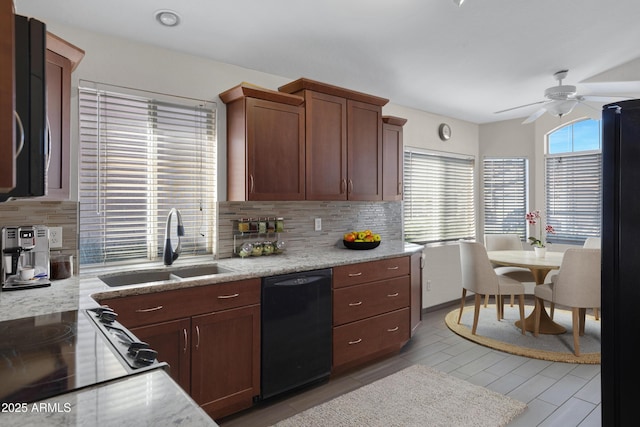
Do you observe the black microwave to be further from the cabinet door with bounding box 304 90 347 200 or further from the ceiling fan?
the ceiling fan

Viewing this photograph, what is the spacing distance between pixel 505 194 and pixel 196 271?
447 cm

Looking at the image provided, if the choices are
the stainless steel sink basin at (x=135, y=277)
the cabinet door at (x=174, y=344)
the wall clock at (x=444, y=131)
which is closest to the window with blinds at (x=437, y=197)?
the wall clock at (x=444, y=131)

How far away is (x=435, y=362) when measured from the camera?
324 centimetres

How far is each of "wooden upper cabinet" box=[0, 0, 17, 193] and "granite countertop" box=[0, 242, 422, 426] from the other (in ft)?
1.72

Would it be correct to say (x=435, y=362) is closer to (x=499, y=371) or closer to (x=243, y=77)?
(x=499, y=371)

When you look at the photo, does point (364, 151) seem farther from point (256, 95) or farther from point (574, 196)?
point (574, 196)

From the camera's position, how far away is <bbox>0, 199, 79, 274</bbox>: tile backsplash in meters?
2.21

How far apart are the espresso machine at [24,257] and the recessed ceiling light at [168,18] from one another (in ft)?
4.64

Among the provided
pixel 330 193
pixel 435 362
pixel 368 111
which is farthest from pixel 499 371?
pixel 368 111

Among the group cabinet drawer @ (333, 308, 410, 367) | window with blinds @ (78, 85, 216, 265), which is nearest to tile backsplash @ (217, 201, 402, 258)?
window with blinds @ (78, 85, 216, 265)

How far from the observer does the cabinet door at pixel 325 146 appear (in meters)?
3.18

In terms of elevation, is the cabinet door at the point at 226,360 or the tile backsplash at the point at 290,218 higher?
the tile backsplash at the point at 290,218

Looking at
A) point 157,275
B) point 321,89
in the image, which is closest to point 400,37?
point 321,89

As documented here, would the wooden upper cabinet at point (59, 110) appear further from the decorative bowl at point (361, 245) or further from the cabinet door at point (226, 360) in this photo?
the decorative bowl at point (361, 245)
